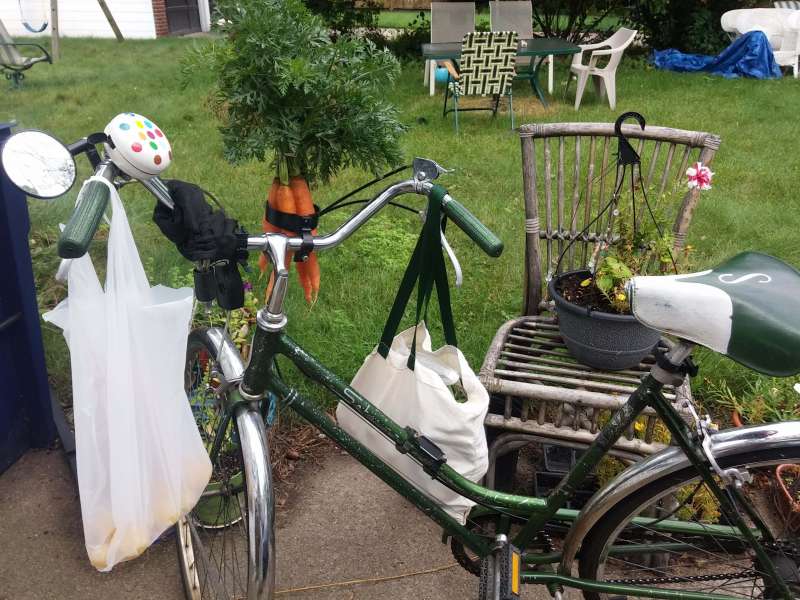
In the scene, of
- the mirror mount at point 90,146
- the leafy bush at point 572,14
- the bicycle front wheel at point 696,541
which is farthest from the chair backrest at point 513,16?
the mirror mount at point 90,146

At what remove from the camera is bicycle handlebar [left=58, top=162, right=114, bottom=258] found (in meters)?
1.13

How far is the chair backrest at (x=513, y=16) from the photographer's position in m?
9.95

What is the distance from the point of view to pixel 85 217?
118 cm

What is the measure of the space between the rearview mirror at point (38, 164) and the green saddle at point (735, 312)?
1.19 m

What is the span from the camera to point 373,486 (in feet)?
8.73

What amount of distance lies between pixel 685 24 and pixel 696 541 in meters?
11.4

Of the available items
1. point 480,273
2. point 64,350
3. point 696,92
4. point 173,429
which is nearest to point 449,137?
point 480,273

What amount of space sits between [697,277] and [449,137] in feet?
17.6

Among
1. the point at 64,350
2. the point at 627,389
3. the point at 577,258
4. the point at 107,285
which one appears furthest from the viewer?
the point at 64,350

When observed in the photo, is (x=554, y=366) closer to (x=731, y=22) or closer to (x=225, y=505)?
(x=225, y=505)

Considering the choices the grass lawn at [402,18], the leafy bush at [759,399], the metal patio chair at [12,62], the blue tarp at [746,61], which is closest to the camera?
the leafy bush at [759,399]

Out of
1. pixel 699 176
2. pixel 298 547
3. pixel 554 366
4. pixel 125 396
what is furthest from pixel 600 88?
pixel 125 396

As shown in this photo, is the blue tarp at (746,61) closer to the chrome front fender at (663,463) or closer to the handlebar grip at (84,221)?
the chrome front fender at (663,463)

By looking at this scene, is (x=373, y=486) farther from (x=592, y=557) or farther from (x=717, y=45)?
(x=717, y=45)
